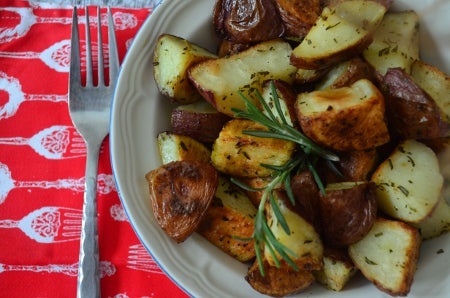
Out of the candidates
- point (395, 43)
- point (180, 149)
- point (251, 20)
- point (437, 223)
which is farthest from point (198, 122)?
point (437, 223)

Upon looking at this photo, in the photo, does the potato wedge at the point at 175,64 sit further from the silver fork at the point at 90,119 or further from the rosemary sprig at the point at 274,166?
the silver fork at the point at 90,119

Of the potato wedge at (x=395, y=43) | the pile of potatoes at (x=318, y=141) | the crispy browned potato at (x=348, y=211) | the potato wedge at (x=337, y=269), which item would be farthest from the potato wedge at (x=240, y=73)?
the potato wedge at (x=337, y=269)

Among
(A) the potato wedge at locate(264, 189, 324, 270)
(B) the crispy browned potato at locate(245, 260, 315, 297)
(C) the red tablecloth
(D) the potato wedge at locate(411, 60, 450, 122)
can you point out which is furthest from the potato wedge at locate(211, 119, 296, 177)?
(C) the red tablecloth

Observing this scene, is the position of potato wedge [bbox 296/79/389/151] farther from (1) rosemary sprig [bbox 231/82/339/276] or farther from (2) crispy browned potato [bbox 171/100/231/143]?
(2) crispy browned potato [bbox 171/100/231/143]

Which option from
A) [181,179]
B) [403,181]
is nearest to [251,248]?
[181,179]

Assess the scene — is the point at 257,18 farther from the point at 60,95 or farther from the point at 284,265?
the point at 60,95

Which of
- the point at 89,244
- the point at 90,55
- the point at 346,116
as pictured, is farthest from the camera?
the point at 90,55

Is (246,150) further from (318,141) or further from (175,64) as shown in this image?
(175,64)
